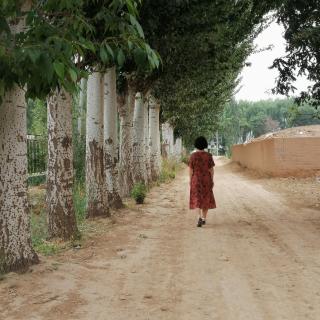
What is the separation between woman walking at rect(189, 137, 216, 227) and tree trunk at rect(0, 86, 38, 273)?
4.48 metres

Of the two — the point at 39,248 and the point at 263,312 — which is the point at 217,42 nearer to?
the point at 39,248

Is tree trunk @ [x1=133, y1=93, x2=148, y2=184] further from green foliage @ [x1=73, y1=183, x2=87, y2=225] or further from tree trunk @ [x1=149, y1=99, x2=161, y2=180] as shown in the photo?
tree trunk @ [x1=149, y1=99, x2=161, y2=180]

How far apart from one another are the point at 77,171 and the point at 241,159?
69.5 ft

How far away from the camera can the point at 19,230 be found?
19.8ft

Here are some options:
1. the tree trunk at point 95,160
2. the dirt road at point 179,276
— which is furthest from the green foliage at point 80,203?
the dirt road at point 179,276

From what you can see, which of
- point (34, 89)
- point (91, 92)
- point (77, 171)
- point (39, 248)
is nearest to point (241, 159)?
point (77, 171)

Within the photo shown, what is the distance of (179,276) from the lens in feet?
19.9

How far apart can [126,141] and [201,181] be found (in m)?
4.90

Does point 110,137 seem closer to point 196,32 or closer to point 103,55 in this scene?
point 196,32

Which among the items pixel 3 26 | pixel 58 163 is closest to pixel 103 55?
pixel 3 26

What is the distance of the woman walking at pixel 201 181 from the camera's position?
9.95 metres

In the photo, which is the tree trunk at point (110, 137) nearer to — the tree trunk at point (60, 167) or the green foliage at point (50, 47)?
the tree trunk at point (60, 167)

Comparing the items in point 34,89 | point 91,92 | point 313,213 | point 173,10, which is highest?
point 173,10

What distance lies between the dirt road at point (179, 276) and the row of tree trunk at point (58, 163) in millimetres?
419
